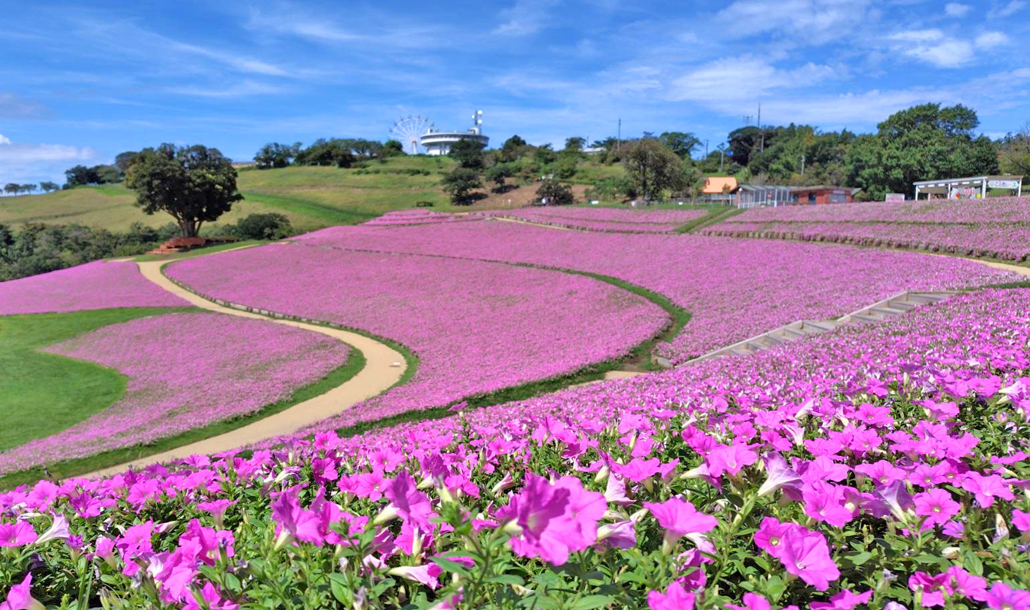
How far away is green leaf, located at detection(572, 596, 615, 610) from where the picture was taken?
170cm

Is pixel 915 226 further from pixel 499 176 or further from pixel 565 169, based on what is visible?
pixel 565 169

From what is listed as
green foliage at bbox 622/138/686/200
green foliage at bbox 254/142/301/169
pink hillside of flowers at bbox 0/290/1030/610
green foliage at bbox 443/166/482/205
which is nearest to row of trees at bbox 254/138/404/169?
green foliage at bbox 254/142/301/169

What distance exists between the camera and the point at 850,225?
111 feet

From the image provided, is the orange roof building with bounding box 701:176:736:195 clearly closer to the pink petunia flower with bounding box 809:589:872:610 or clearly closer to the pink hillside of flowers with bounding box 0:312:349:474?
the pink hillside of flowers with bounding box 0:312:349:474

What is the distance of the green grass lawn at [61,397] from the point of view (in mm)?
12805

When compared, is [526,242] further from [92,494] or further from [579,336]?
[92,494]

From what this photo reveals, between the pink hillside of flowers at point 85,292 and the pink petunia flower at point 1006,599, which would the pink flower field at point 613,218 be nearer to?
the pink hillside of flowers at point 85,292

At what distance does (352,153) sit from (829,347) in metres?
A: 129

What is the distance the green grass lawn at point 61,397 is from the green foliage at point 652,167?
59046 mm

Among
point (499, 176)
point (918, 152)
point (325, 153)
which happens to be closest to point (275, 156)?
point (325, 153)

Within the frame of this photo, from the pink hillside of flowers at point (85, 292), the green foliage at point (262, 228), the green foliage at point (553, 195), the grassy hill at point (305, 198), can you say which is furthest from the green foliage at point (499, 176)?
the pink hillside of flowers at point (85, 292)

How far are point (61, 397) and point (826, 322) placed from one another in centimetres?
2209

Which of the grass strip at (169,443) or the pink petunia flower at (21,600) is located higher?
the pink petunia flower at (21,600)

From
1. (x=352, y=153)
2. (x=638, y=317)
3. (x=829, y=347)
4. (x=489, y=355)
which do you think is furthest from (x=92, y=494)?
(x=352, y=153)
